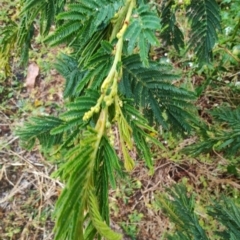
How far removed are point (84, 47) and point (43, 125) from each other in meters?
0.24

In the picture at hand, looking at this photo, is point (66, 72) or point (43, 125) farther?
point (66, 72)

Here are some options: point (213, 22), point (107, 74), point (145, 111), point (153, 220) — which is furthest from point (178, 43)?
point (153, 220)

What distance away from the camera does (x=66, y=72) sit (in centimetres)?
117

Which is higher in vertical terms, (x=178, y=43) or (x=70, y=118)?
(x=178, y=43)

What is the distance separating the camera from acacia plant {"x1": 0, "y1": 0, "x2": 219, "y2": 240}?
588 millimetres

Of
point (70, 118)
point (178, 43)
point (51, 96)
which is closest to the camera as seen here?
point (70, 118)

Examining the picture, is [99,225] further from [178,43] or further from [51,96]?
[51,96]

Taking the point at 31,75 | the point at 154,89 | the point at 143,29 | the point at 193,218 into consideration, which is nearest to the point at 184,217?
the point at 193,218

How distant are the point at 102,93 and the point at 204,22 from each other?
60 centimetres

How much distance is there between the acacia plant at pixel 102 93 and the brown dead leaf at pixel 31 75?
1.83 meters

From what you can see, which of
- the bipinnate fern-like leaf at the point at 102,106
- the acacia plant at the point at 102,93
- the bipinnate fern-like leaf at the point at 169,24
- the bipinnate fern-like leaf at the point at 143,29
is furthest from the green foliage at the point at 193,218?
the bipinnate fern-like leaf at the point at 143,29

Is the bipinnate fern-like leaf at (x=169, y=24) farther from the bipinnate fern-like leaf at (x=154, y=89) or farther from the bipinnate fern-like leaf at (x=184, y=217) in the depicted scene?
the bipinnate fern-like leaf at (x=184, y=217)

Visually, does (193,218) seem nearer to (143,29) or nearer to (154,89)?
(154,89)

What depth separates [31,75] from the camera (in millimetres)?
3039
